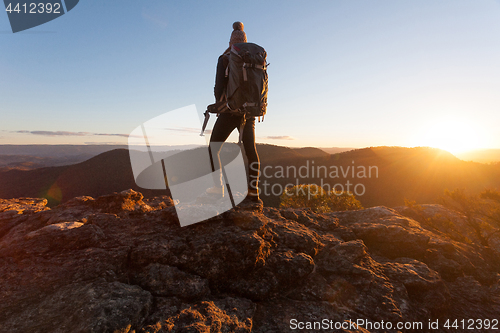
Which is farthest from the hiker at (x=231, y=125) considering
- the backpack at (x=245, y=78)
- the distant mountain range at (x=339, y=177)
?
the distant mountain range at (x=339, y=177)

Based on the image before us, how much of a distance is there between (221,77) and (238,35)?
0.75m

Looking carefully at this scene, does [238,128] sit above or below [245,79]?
below

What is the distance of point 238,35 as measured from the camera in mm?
3512

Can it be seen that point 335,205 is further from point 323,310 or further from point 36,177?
point 36,177

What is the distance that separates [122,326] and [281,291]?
5.31ft

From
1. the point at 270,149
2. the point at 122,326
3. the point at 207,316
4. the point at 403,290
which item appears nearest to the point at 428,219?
the point at 403,290

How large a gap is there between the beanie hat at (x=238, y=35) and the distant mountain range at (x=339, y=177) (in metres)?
27.9

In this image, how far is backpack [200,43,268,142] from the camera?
10.3 feet

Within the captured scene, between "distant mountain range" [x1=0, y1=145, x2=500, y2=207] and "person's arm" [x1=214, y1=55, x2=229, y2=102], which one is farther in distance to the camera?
"distant mountain range" [x1=0, y1=145, x2=500, y2=207]

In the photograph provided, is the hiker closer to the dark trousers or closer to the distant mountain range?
the dark trousers

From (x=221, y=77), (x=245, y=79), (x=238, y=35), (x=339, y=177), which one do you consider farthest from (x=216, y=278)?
(x=339, y=177)

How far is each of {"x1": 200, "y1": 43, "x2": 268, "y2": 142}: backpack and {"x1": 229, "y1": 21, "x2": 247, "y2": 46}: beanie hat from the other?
329 mm

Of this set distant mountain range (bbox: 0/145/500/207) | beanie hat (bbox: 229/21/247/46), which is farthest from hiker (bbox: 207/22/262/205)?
distant mountain range (bbox: 0/145/500/207)

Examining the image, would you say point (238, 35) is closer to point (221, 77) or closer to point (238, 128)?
point (221, 77)
